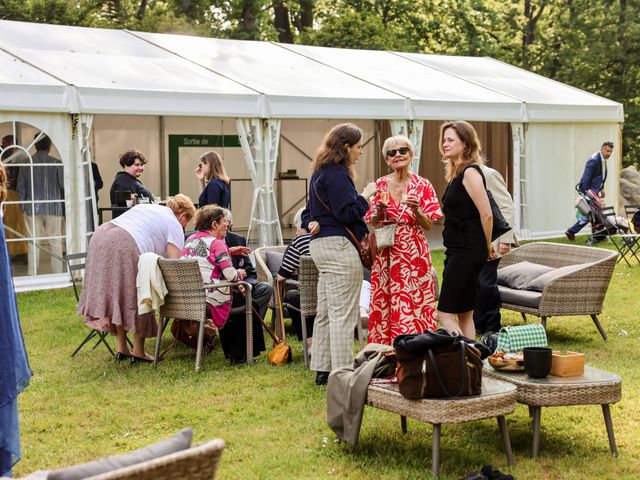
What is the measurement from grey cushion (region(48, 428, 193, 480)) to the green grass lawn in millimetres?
1908

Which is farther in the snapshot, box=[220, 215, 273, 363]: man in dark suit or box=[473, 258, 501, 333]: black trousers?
box=[473, 258, 501, 333]: black trousers

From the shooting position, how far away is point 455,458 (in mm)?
4891

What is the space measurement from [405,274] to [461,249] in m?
0.55

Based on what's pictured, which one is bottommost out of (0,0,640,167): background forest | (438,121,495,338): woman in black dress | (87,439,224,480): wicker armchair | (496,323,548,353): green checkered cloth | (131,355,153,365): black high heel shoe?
(131,355,153,365): black high heel shoe

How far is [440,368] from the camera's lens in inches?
177

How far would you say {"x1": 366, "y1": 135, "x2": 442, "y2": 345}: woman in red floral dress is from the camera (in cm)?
640

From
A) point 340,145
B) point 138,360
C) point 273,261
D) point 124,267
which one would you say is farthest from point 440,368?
point 273,261

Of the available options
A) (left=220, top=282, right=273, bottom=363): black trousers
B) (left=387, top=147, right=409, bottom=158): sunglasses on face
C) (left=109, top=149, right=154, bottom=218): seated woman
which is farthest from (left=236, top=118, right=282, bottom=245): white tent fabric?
A: (left=387, top=147, right=409, bottom=158): sunglasses on face

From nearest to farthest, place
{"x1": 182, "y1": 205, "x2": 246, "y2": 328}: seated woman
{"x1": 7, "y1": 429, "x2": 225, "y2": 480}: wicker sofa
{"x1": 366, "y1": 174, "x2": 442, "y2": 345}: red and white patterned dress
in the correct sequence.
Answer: {"x1": 7, "y1": 429, "x2": 225, "y2": 480}: wicker sofa
{"x1": 366, "y1": 174, "x2": 442, "y2": 345}: red and white patterned dress
{"x1": 182, "y1": 205, "x2": 246, "y2": 328}: seated woman

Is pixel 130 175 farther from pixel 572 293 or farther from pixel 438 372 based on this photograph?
pixel 438 372

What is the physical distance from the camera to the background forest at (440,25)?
2567 cm

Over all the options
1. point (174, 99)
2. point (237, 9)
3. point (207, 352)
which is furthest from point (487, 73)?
point (207, 352)

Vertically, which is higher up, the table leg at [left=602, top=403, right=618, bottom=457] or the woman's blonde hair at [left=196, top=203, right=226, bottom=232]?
the woman's blonde hair at [left=196, top=203, right=226, bottom=232]

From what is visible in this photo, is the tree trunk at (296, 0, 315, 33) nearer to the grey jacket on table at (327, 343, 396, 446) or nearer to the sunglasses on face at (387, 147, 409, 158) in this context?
the sunglasses on face at (387, 147, 409, 158)
